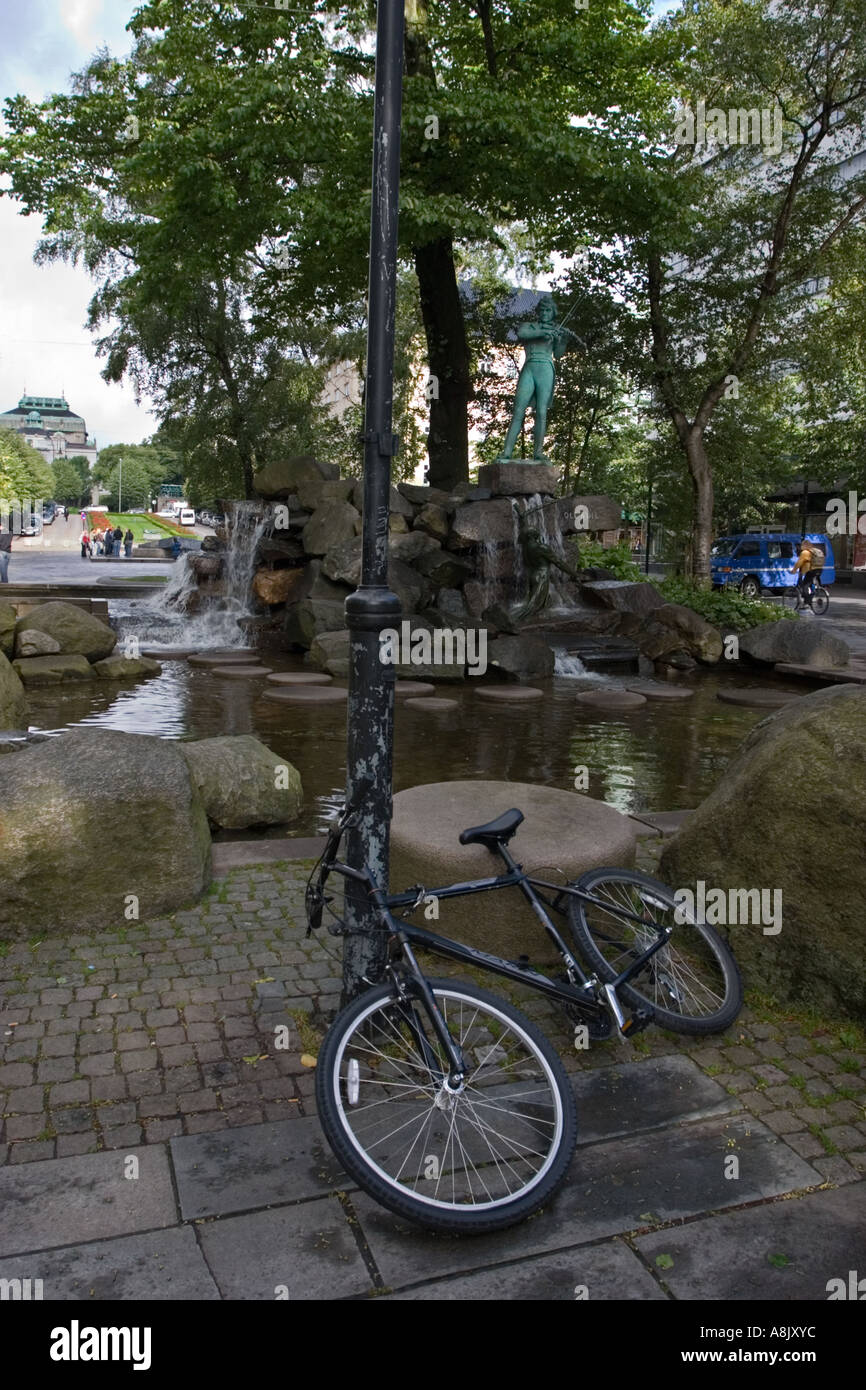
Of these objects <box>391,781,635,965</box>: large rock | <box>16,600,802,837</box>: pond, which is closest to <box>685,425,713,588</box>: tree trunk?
<box>16,600,802,837</box>: pond

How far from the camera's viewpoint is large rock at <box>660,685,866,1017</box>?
423 cm

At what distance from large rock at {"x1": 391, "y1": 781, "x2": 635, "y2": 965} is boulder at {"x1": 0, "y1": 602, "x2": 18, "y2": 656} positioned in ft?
30.2

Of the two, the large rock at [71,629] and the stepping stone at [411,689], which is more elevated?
the large rock at [71,629]

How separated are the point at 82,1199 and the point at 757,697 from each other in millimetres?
11014

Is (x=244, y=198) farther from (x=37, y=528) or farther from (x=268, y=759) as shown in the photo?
(x=37, y=528)

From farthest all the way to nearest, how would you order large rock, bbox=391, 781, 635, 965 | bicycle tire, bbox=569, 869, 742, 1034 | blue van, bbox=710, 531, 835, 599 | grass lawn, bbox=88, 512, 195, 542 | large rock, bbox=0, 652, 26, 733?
1. grass lawn, bbox=88, 512, 195, 542
2. blue van, bbox=710, 531, 835, 599
3. large rock, bbox=0, 652, 26, 733
4. large rock, bbox=391, 781, 635, 965
5. bicycle tire, bbox=569, 869, 742, 1034

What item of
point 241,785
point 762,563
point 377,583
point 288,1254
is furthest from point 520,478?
point 762,563

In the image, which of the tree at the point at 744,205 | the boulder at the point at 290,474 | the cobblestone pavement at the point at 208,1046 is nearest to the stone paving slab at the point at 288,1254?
the cobblestone pavement at the point at 208,1046

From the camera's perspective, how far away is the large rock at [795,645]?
15.1 m

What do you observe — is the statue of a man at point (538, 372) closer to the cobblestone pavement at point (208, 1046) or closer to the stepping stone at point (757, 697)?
the stepping stone at point (757, 697)

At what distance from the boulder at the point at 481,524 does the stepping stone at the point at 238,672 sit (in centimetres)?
434


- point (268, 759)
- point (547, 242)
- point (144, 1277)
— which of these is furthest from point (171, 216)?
point (144, 1277)

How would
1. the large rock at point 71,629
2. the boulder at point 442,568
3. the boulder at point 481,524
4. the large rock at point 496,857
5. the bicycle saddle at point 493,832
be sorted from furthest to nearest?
the boulder at point 481,524 → the boulder at point 442,568 → the large rock at point 71,629 → the large rock at point 496,857 → the bicycle saddle at point 493,832

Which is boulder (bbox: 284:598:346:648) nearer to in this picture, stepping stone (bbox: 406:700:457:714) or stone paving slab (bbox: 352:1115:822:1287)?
stepping stone (bbox: 406:700:457:714)
